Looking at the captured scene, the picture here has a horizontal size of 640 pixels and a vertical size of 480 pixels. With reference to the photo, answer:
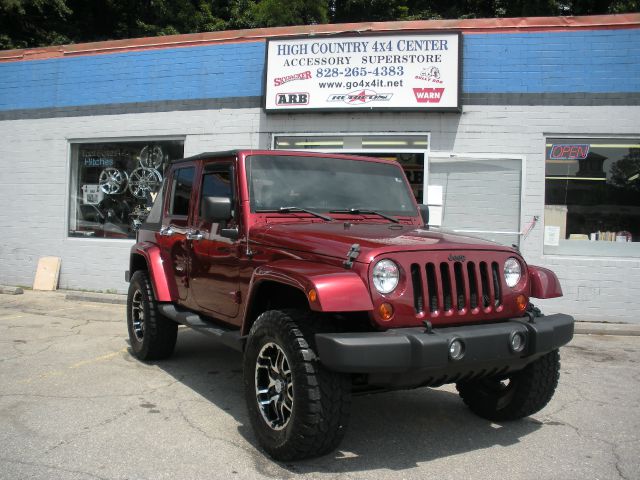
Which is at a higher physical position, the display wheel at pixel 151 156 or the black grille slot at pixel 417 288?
the display wheel at pixel 151 156

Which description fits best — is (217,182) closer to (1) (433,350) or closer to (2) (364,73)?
(1) (433,350)

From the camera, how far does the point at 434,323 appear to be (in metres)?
3.34

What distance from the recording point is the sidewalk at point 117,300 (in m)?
8.15

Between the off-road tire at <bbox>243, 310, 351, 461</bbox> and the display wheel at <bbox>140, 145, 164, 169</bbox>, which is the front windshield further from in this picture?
the display wheel at <bbox>140, 145, 164, 169</bbox>

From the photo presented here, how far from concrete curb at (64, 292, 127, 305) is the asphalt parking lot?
356cm

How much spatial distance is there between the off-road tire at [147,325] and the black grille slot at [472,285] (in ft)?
10.5

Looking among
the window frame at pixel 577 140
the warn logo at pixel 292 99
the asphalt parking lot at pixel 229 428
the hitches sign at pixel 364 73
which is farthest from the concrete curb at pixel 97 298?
the window frame at pixel 577 140

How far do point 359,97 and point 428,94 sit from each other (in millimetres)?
1098

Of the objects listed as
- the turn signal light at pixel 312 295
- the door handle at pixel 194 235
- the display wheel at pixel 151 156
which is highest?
the display wheel at pixel 151 156


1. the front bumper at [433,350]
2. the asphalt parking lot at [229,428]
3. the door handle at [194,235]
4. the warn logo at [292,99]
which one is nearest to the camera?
the front bumper at [433,350]

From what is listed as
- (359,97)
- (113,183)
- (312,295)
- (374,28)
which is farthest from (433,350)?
(113,183)

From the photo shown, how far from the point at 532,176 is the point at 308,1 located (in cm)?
1209

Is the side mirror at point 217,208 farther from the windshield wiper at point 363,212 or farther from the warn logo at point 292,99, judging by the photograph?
the warn logo at point 292,99

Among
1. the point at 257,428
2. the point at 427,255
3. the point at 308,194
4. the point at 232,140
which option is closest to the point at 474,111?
the point at 232,140
